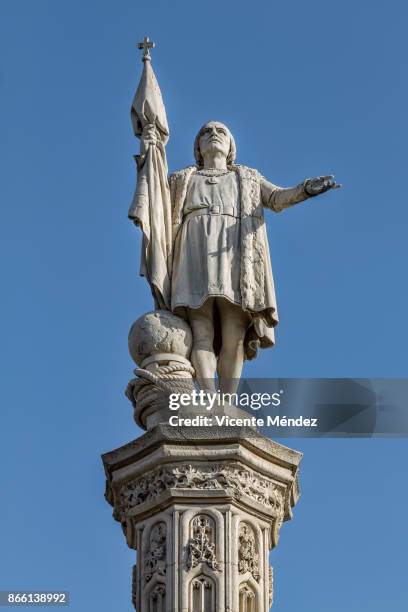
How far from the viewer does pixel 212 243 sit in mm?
19688

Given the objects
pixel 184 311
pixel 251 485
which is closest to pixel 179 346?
pixel 184 311

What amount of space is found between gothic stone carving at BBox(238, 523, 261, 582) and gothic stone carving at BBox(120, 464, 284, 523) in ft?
1.19

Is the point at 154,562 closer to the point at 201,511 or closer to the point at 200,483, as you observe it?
the point at 201,511

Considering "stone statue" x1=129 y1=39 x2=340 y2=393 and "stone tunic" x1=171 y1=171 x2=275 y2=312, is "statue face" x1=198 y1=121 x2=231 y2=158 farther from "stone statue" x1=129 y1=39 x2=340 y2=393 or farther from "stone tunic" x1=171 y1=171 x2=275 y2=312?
"stone tunic" x1=171 y1=171 x2=275 y2=312

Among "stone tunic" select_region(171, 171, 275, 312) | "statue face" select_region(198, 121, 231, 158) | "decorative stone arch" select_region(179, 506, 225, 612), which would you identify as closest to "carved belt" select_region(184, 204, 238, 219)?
"stone tunic" select_region(171, 171, 275, 312)

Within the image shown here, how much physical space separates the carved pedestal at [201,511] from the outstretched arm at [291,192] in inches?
124

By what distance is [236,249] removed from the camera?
64.7ft

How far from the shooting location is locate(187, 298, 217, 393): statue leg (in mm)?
19141

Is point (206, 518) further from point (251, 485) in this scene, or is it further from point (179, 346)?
point (179, 346)

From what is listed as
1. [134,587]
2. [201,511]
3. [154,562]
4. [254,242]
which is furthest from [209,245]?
[134,587]

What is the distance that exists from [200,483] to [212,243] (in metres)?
3.11

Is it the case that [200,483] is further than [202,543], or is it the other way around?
[200,483]

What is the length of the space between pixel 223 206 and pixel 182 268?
37.4 inches

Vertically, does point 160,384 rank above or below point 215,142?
below
